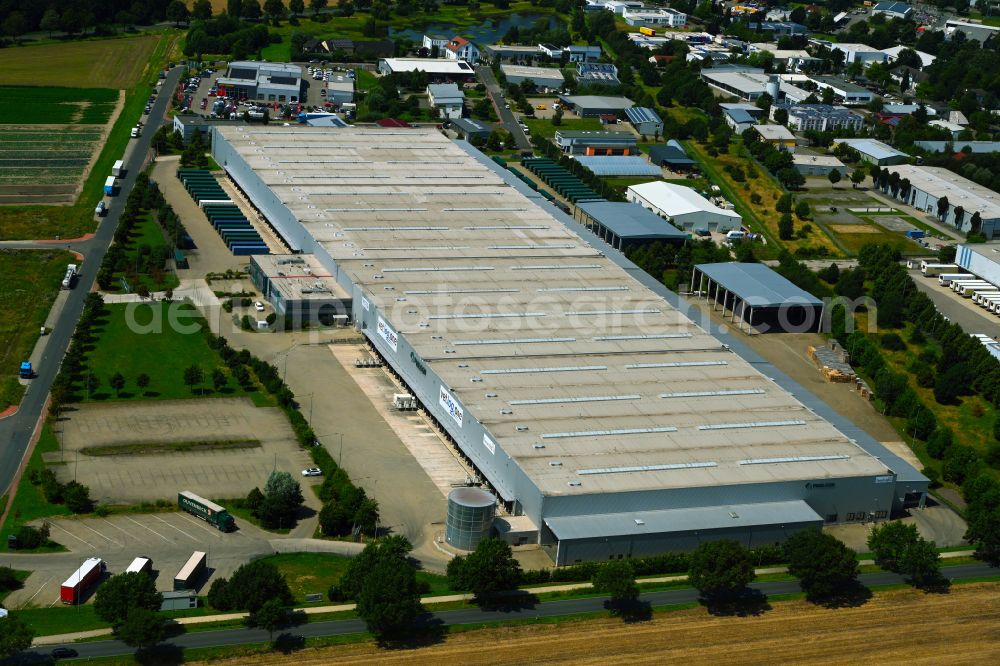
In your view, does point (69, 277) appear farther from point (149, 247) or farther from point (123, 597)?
point (123, 597)

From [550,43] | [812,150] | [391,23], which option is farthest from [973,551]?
[391,23]

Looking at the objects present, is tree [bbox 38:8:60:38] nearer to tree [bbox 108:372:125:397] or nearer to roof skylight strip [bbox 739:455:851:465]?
tree [bbox 108:372:125:397]

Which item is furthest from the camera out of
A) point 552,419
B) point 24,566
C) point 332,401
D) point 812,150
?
point 812,150

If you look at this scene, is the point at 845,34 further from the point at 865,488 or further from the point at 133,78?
the point at 865,488

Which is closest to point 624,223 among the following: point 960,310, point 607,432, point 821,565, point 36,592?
point 960,310

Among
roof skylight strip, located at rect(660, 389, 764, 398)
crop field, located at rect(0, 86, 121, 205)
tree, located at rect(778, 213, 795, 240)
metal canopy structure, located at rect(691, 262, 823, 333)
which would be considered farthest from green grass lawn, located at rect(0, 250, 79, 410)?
tree, located at rect(778, 213, 795, 240)
